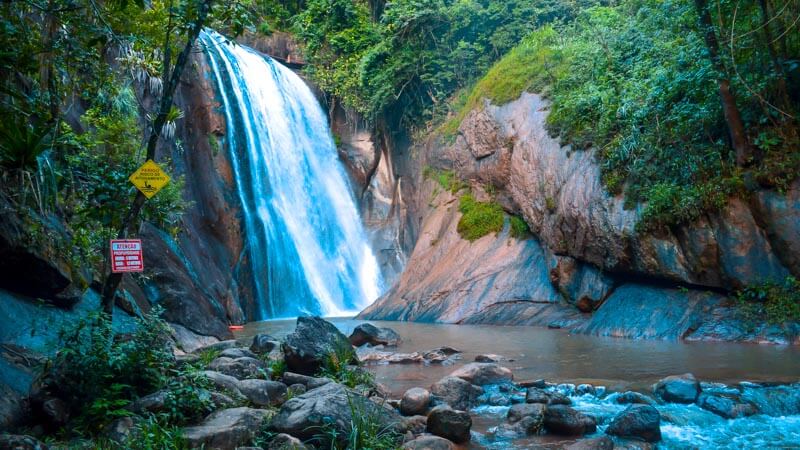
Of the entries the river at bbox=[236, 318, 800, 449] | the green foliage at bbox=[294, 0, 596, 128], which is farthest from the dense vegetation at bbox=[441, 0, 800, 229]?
the green foliage at bbox=[294, 0, 596, 128]

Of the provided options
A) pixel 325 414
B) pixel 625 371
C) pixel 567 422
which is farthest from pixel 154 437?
pixel 625 371

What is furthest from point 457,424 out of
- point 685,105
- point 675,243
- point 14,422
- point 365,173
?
point 365,173

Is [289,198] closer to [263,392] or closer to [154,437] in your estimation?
[263,392]

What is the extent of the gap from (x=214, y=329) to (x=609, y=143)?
9432mm

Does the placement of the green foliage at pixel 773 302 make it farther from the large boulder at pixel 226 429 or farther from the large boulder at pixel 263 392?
the large boulder at pixel 226 429

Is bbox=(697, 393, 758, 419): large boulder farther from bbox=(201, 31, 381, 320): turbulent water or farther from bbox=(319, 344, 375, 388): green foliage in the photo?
bbox=(201, 31, 381, 320): turbulent water

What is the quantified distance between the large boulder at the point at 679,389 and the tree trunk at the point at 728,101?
606 centimetres

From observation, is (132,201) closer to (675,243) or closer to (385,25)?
(675,243)

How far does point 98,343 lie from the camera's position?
6.10 meters

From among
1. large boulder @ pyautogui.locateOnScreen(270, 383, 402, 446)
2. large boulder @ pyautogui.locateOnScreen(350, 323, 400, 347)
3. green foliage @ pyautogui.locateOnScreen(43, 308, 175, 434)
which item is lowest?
large boulder @ pyautogui.locateOnScreen(350, 323, 400, 347)

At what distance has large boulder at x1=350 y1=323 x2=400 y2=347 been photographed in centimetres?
1355

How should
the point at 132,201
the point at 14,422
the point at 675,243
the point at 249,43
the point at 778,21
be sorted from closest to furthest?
the point at 14,422
the point at 132,201
the point at 778,21
the point at 675,243
the point at 249,43

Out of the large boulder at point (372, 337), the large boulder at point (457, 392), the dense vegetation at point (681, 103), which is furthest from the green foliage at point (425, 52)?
the large boulder at point (457, 392)

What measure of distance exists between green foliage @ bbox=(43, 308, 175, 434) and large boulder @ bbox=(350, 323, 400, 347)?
729 cm
